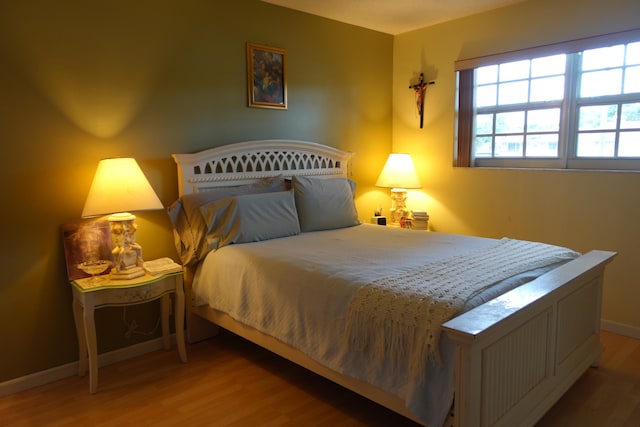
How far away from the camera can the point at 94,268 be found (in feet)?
8.60

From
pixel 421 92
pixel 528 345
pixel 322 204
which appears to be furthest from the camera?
pixel 421 92

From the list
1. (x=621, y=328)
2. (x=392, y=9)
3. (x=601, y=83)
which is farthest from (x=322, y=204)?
(x=621, y=328)

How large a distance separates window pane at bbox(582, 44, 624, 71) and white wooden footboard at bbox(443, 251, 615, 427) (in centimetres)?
153

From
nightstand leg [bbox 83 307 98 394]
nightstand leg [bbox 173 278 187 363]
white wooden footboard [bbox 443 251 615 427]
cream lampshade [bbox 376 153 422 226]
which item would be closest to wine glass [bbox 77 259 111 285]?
nightstand leg [bbox 83 307 98 394]

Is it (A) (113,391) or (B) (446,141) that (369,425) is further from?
(B) (446,141)

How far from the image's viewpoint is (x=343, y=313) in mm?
2074

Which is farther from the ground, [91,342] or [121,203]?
[121,203]

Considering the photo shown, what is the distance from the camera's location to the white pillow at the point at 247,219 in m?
2.94

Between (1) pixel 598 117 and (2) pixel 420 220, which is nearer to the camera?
(1) pixel 598 117

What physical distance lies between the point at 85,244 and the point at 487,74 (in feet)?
11.3

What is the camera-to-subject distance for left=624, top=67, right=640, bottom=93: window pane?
3201 mm

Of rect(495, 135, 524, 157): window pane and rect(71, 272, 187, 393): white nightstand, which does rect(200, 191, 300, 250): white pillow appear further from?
rect(495, 135, 524, 157): window pane

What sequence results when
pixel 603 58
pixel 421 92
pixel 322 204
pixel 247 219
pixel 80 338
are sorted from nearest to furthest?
pixel 80 338, pixel 247 219, pixel 603 58, pixel 322 204, pixel 421 92

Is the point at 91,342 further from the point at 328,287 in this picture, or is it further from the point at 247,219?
the point at 328,287
